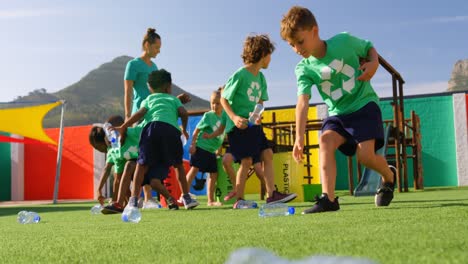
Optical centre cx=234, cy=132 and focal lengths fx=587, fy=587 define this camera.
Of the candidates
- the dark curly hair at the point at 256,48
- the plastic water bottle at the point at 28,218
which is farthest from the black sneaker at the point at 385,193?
the plastic water bottle at the point at 28,218

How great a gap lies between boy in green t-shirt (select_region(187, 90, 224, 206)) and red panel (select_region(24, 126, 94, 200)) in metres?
11.4

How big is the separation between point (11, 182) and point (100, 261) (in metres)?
18.8

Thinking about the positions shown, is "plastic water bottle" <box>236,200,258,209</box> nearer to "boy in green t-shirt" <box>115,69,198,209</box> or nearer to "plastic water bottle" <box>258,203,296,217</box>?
"boy in green t-shirt" <box>115,69,198,209</box>

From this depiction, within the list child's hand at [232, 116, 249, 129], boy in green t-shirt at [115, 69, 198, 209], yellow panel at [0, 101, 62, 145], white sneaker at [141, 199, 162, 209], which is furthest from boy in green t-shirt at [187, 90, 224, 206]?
yellow panel at [0, 101, 62, 145]

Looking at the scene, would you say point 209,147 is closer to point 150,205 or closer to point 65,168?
point 150,205

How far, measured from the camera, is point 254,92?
5445 mm

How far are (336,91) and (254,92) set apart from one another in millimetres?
1612

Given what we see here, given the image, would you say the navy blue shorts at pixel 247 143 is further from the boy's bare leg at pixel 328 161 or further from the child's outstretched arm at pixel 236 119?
the boy's bare leg at pixel 328 161

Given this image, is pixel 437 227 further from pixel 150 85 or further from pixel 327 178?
pixel 150 85

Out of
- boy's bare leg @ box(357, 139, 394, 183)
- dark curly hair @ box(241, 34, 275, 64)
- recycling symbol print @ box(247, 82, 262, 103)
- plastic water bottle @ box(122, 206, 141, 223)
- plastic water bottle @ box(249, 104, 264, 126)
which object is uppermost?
dark curly hair @ box(241, 34, 275, 64)

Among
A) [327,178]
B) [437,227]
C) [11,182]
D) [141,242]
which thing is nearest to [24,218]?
[327,178]

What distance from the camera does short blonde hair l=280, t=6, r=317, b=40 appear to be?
12.4 feet

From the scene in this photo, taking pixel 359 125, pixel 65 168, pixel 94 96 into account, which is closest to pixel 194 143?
pixel 359 125

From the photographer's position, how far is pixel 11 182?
19.2 meters
